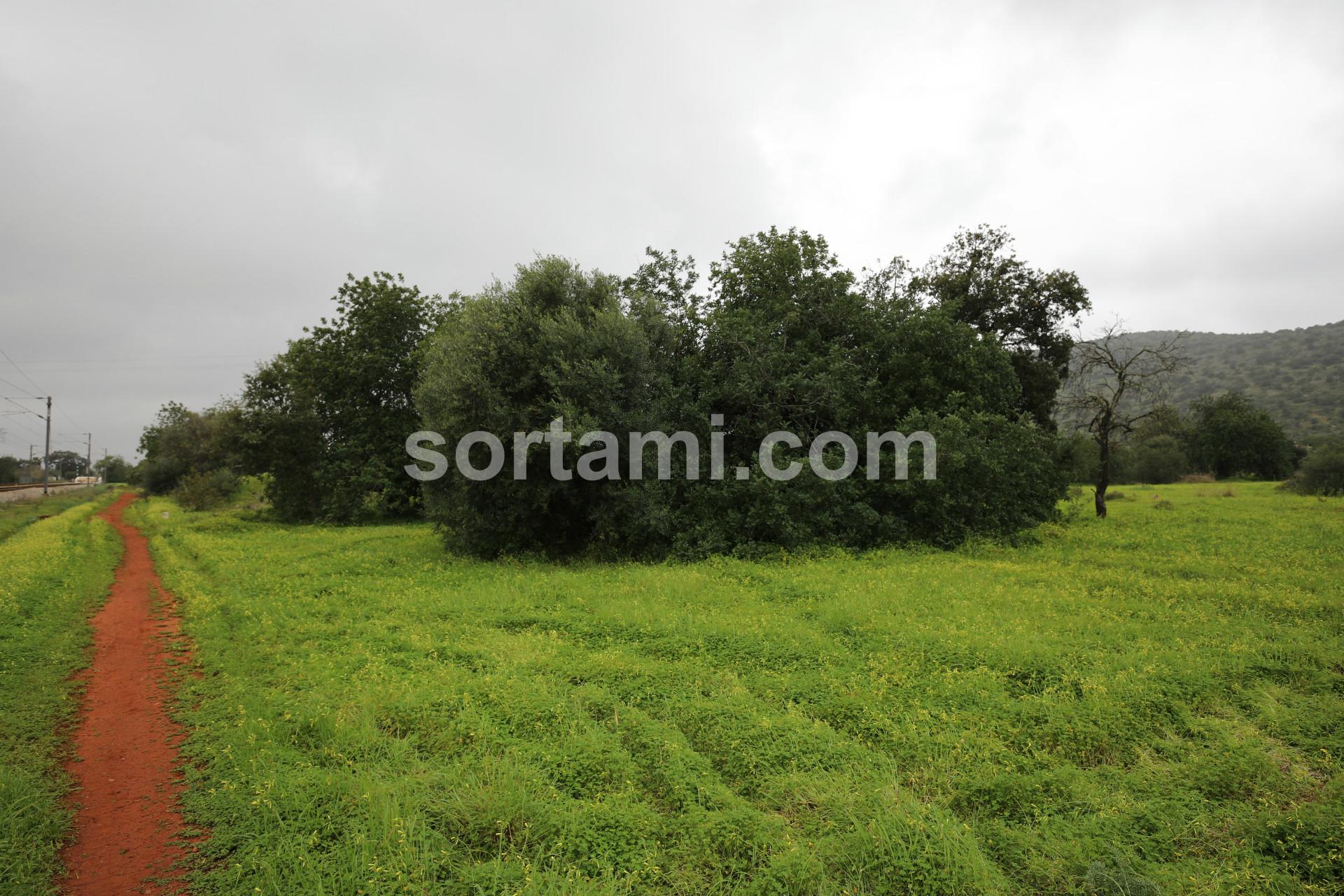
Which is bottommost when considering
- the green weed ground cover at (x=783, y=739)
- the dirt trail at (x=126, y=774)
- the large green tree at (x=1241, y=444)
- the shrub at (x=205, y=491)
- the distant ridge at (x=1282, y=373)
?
the dirt trail at (x=126, y=774)

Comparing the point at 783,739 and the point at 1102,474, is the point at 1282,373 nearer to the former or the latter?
the point at 1102,474

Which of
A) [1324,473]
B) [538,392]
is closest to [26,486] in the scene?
[538,392]

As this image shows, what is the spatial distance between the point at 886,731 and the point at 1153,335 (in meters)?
95.7

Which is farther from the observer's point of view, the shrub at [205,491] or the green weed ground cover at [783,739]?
the shrub at [205,491]

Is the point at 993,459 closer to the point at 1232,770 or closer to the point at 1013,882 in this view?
the point at 1232,770

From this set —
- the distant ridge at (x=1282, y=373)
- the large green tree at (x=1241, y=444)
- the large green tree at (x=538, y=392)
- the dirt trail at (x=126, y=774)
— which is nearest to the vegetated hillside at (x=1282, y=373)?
the distant ridge at (x=1282, y=373)

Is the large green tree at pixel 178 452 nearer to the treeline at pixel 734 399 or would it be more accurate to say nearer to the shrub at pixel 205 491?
the shrub at pixel 205 491

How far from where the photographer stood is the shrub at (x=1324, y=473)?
97.9 ft

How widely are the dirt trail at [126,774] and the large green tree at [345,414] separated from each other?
62.2 feet

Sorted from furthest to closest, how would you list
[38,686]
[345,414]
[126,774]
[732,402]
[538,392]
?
[345,414] → [732,402] → [538,392] → [38,686] → [126,774]

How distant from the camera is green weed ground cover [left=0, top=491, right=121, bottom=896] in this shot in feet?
16.0

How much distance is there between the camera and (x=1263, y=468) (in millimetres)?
46719

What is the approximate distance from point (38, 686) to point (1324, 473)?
155ft

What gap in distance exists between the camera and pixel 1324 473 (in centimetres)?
3084
